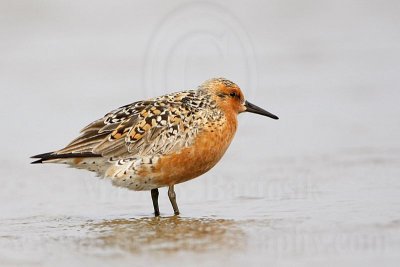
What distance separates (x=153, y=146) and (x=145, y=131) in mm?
190

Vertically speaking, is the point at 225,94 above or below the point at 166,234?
above

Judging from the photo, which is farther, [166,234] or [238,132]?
[238,132]

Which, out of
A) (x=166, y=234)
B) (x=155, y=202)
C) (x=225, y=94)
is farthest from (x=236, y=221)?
(x=225, y=94)

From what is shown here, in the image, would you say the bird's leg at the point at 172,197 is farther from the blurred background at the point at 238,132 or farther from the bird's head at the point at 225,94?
the bird's head at the point at 225,94

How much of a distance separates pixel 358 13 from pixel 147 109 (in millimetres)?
10089

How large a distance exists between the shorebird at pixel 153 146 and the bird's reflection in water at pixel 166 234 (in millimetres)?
448

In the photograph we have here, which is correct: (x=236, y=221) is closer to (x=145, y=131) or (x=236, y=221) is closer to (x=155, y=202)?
(x=155, y=202)

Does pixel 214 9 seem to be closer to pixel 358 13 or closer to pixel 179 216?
pixel 358 13

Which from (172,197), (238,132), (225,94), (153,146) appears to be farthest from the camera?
(238,132)

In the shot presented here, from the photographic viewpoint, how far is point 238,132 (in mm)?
11617

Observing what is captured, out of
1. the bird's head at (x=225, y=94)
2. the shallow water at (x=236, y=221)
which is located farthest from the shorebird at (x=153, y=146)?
the shallow water at (x=236, y=221)

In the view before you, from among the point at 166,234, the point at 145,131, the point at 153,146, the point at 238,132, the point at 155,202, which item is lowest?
the point at 166,234

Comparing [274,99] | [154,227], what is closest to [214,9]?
[274,99]

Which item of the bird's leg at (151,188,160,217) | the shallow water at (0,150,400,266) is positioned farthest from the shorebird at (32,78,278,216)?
the shallow water at (0,150,400,266)
